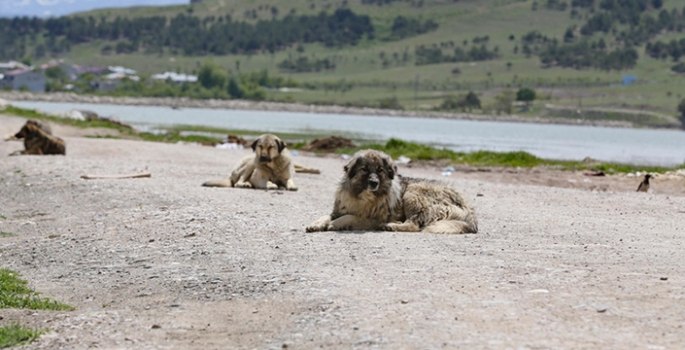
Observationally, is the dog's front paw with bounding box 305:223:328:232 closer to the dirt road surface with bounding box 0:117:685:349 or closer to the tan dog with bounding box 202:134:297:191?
the dirt road surface with bounding box 0:117:685:349

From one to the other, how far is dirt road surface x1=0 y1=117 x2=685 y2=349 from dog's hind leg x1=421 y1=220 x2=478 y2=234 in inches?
9.3

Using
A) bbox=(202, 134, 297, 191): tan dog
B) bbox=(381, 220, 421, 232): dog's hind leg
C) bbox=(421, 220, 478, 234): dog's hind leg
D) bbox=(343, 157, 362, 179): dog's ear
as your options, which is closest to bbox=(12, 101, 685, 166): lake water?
bbox=(202, 134, 297, 191): tan dog

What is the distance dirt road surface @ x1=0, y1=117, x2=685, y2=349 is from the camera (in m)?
6.98

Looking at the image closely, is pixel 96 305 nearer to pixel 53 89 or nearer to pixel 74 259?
pixel 74 259

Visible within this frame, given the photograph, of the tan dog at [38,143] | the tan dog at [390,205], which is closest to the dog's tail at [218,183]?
the tan dog at [390,205]

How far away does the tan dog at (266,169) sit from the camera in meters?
17.2

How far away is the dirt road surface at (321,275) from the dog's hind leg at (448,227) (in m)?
0.24

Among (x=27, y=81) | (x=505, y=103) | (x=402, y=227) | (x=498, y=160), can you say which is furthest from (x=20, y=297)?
(x=27, y=81)

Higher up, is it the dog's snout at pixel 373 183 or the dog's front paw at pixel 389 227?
the dog's snout at pixel 373 183

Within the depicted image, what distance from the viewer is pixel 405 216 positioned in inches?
464

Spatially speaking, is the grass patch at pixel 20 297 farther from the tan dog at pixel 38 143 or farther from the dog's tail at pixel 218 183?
the tan dog at pixel 38 143

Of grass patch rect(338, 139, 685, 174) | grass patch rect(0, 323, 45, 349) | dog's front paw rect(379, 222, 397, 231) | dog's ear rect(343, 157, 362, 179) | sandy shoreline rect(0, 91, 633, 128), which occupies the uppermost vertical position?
dog's ear rect(343, 157, 362, 179)

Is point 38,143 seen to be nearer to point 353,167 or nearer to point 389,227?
point 353,167

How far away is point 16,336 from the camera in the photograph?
7.28 meters
